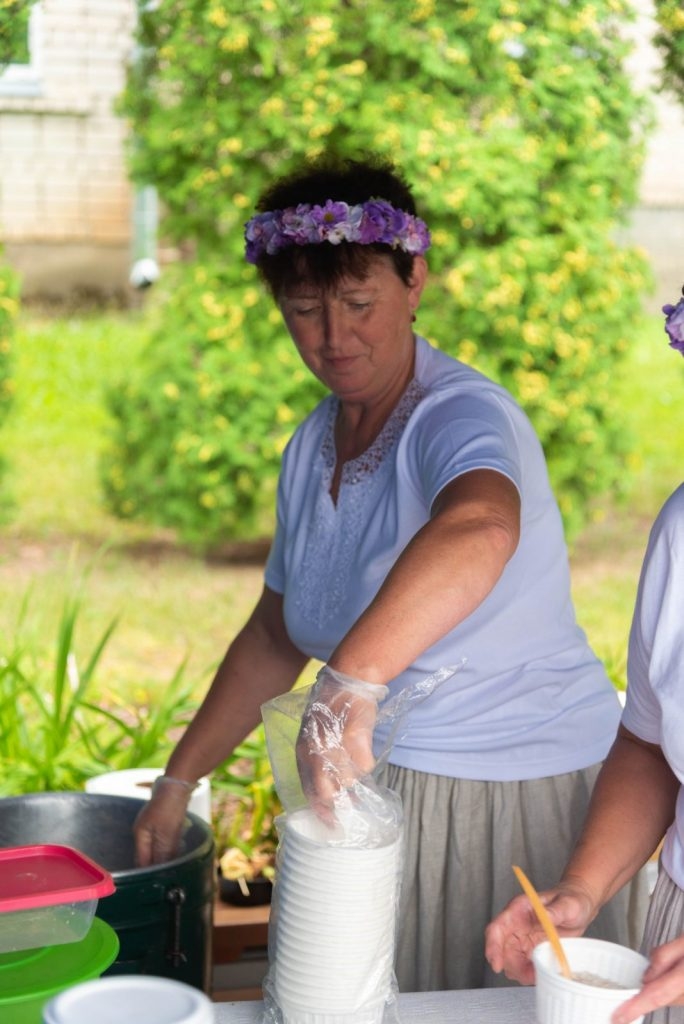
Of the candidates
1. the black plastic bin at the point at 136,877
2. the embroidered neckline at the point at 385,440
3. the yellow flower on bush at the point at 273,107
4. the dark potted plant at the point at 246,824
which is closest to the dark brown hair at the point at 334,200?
the embroidered neckline at the point at 385,440

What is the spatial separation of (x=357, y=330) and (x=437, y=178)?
149 inches

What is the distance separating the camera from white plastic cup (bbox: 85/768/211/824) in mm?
3051

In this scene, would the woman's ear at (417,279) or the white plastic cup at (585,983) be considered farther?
the woman's ear at (417,279)

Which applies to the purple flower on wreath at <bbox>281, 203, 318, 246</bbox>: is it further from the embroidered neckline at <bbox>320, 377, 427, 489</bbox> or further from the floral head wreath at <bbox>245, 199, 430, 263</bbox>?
the embroidered neckline at <bbox>320, 377, 427, 489</bbox>

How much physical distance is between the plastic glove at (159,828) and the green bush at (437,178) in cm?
367

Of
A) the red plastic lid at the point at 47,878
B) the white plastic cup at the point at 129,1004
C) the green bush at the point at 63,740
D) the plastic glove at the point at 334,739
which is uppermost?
the plastic glove at the point at 334,739

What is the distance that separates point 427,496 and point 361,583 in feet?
0.66

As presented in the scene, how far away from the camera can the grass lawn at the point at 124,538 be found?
6273 mm

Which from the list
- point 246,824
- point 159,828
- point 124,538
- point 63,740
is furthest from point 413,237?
point 124,538

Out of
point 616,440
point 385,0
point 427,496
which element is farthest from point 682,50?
point 616,440

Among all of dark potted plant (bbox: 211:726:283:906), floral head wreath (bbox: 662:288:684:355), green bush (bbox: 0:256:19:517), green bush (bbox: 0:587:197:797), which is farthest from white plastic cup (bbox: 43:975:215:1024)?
green bush (bbox: 0:256:19:517)

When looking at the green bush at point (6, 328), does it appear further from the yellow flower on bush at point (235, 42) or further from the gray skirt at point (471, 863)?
the gray skirt at point (471, 863)

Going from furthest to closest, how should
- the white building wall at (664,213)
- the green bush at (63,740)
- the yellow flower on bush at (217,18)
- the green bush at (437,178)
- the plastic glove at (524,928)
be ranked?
the white building wall at (664,213) < the green bush at (437,178) < the yellow flower on bush at (217,18) < the green bush at (63,740) < the plastic glove at (524,928)

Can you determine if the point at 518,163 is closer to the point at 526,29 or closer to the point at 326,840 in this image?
the point at 526,29
